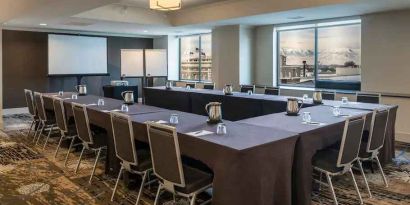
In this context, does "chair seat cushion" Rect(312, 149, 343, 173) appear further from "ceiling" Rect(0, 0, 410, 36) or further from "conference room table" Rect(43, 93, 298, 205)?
"ceiling" Rect(0, 0, 410, 36)

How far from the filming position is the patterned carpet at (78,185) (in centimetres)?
353

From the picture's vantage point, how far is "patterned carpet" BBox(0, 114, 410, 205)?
3.53 meters

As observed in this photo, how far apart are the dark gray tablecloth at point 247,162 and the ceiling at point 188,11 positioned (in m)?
3.00

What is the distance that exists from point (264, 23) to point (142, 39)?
5.43 metres

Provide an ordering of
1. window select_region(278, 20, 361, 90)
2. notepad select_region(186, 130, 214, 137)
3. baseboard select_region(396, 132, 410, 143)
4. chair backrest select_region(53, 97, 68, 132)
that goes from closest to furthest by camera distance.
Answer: notepad select_region(186, 130, 214, 137)
chair backrest select_region(53, 97, 68, 132)
baseboard select_region(396, 132, 410, 143)
window select_region(278, 20, 361, 90)

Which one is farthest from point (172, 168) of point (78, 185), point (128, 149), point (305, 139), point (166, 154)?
point (78, 185)

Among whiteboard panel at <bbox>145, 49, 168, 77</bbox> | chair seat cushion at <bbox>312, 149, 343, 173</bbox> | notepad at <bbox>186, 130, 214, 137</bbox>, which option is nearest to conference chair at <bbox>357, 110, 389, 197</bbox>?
chair seat cushion at <bbox>312, 149, 343, 173</bbox>

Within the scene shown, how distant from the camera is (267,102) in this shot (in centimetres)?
565

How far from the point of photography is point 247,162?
2434 mm

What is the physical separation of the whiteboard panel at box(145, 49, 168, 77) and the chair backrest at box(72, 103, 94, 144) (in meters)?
7.20

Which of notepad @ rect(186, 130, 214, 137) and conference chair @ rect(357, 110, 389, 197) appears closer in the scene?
notepad @ rect(186, 130, 214, 137)

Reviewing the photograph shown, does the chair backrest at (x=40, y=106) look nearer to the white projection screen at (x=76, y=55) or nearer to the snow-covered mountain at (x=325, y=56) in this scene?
the white projection screen at (x=76, y=55)

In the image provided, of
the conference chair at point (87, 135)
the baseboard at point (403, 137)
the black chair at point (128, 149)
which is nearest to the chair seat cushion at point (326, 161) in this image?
the black chair at point (128, 149)

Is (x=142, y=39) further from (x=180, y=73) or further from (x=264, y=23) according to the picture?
(x=264, y=23)
